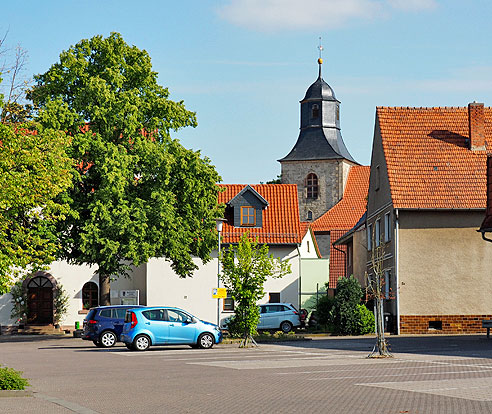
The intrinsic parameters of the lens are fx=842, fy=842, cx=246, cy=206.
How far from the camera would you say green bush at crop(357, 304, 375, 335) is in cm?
3456

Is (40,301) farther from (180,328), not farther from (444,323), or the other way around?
(444,323)

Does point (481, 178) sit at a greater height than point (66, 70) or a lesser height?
lesser

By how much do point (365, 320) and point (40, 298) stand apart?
21045mm

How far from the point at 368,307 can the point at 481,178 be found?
25.1 ft

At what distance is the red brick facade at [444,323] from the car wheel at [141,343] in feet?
42.0

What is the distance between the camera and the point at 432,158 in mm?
38781

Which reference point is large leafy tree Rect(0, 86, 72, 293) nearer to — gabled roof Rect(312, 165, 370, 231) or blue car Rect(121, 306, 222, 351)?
blue car Rect(121, 306, 222, 351)

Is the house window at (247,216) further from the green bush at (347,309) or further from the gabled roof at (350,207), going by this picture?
the gabled roof at (350,207)

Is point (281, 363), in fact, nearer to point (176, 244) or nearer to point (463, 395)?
point (463, 395)

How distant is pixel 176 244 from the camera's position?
37.3 m

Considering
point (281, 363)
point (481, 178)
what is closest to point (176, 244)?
point (481, 178)

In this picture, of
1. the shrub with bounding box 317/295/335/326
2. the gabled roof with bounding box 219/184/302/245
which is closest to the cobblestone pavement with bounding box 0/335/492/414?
the shrub with bounding box 317/295/335/326

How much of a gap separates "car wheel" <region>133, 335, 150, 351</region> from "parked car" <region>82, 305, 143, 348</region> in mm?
3653

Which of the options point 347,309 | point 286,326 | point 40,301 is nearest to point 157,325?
point 347,309
